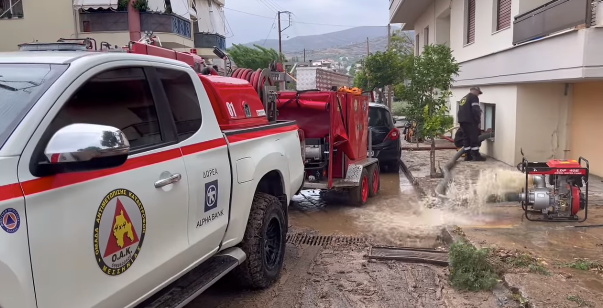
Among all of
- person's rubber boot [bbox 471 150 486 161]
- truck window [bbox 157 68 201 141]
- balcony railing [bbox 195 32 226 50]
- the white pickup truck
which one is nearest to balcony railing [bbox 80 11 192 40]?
balcony railing [bbox 195 32 226 50]

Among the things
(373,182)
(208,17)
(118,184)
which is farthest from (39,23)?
(118,184)

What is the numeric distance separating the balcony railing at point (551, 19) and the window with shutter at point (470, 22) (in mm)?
5235

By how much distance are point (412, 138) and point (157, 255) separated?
1626 cm

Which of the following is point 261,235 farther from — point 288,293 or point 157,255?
point 157,255

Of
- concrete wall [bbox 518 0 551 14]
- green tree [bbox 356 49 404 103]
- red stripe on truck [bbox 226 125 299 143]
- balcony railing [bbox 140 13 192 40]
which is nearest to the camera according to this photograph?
red stripe on truck [bbox 226 125 299 143]

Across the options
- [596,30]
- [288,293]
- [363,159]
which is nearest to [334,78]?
[363,159]

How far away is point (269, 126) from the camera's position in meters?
4.92

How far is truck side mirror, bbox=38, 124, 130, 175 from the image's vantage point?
2199 millimetres

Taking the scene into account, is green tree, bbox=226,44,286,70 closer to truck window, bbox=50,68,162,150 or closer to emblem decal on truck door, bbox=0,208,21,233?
truck window, bbox=50,68,162,150

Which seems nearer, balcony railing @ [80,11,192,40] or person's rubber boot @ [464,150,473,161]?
person's rubber boot @ [464,150,473,161]

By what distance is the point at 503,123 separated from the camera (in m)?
12.4

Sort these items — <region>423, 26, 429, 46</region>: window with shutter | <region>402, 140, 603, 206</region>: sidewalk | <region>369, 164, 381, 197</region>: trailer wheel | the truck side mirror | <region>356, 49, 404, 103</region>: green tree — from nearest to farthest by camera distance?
the truck side mirror < <region>402, 140, 603, 206</region>: sidewalk < <region>369, 164, 381, 197</region>: trailer wheel < <region>356, 49, 404, 103</region>: green tree < <region>423, 26, 429, 46</region>: window with shutter

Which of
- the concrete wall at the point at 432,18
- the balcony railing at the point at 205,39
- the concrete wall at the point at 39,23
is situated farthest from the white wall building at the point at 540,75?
the balcony railing at the point at 205,39

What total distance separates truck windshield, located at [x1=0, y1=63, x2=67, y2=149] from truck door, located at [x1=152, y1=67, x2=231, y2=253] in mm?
879
